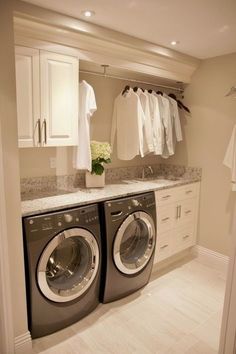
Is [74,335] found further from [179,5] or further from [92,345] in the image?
[179,5]

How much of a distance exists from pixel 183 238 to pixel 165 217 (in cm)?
49

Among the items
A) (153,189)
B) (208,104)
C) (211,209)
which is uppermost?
(208,104)

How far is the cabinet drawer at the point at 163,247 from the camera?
9.46ft

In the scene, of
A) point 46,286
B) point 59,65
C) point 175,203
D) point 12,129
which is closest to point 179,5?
point 59,65

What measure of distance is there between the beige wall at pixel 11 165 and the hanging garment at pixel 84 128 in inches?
33.0

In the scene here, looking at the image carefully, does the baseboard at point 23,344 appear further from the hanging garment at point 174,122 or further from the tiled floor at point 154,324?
→ the hanging garment at point 174,122

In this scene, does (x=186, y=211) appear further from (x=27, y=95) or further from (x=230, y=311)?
(x=27, y=95)

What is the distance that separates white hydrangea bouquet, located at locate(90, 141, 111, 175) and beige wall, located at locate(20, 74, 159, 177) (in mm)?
290

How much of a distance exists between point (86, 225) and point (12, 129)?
93 centimetres

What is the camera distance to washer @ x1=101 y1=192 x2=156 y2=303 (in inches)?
91.7

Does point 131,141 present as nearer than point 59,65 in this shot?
No

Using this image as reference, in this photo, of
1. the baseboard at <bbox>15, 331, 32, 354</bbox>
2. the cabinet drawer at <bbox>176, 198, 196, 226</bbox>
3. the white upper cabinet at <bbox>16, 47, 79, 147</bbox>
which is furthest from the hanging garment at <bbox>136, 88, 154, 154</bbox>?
the baseboard at <bbox>15, 331, 32, 354</bbox>

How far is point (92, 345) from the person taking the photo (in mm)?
2000

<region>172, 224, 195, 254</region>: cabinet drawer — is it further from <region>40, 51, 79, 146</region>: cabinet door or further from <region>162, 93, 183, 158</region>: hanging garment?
<region>40, 51, 79, 146</region>: cabinet door
